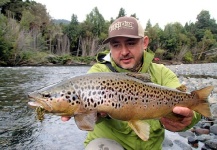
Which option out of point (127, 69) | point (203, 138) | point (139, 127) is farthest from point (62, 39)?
point (139, 127)

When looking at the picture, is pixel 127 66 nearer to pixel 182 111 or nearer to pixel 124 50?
pixel 124 50

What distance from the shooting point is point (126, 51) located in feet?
10.6

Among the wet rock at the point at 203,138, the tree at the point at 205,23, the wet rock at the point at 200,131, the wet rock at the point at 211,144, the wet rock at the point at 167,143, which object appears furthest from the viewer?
the tree at the point at 205,23

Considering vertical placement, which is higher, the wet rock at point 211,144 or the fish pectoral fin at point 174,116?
the fish pectoral fin at point 174,116

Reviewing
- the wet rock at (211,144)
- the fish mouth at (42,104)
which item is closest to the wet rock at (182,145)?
the wet rock at (211,144)

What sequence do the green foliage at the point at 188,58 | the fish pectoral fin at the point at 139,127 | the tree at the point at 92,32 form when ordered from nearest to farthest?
the fish pectoral fin at the point at 139,127 → the tree at the point at 92,32 → the green foliage at the point at 188,58

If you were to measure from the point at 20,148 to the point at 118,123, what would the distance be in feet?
11.6

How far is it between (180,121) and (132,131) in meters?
0.60

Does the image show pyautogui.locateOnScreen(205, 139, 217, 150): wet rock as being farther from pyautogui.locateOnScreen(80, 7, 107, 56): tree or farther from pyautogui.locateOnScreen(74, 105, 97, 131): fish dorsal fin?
pyautogui.locateOnScreen(80, 7, 107, 56): tree

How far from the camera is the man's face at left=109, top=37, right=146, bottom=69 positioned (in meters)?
3.25

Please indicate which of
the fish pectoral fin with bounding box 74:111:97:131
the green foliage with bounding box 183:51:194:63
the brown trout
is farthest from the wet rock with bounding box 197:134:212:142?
the green foliage with bounding box 183:51:194:63

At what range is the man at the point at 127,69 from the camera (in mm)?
3172

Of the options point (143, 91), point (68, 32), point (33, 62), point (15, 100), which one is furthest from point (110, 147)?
point (68, 32)

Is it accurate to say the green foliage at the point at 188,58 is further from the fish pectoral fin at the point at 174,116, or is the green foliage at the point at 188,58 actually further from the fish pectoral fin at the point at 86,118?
the fish pectoral fin at the point at 86,118
